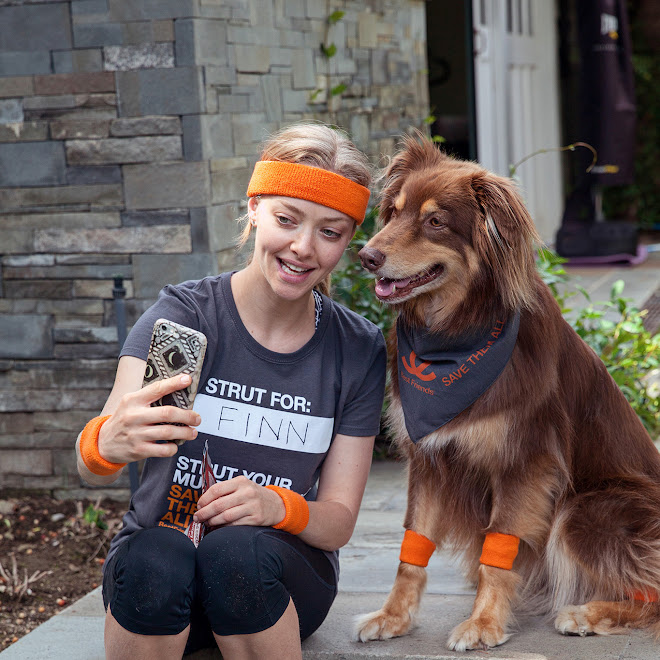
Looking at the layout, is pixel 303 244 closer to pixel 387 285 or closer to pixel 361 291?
pixel 387 285

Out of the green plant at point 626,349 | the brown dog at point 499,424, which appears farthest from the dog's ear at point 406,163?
the green plant at point 626,349

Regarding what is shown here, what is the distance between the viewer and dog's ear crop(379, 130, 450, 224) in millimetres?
2295

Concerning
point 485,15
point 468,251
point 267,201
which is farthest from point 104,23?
point 485,15

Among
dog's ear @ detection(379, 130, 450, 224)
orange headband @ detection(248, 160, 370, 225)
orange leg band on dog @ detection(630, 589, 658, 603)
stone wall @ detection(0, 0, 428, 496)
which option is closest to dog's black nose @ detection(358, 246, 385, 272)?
orange headband @ detection(248, 160, 370, 225)

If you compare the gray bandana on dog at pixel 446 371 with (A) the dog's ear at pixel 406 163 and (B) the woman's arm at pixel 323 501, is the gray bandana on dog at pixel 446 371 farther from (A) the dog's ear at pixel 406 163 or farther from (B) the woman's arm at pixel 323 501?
(A) the dog's ear at pixel 406 163

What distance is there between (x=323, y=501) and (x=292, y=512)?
18cm

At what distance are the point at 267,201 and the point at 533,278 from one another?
2.07 ft

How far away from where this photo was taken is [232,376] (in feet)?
6.86

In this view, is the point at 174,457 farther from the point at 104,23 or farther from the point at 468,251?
the point at 104,23

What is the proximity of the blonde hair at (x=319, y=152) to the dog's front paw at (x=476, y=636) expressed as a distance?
40.7 inches

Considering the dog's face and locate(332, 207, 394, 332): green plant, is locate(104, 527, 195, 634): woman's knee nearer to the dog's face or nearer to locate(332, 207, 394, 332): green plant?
the dog's face

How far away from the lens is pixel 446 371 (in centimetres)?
218

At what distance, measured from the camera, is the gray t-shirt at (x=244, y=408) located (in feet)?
6.73

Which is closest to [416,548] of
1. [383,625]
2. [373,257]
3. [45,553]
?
[383,625]
